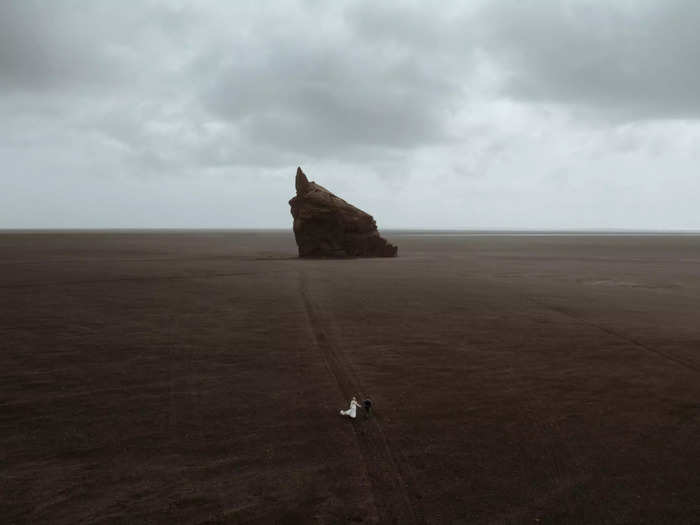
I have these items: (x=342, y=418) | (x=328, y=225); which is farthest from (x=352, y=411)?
(x=328, y=225)

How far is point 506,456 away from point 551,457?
0.55 meters

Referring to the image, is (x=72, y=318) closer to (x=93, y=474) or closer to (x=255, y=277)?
(x=93, y=474)

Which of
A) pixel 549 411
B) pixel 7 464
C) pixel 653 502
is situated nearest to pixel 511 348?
pixel 549 411

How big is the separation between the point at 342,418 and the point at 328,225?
33.9 m

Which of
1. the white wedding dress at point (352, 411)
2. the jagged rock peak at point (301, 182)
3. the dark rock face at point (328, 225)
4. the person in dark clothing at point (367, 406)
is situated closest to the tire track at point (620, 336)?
the person in dark clothing at point (367, 406)

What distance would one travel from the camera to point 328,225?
40.3 m

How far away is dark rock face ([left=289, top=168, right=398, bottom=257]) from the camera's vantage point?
39781 mm

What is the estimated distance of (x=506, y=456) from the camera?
5.86 m

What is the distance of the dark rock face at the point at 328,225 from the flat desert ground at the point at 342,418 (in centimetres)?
2558

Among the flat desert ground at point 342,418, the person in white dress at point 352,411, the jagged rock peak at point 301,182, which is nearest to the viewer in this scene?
the flat desert ground at point 342,418

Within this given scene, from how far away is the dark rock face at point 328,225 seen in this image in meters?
39.8

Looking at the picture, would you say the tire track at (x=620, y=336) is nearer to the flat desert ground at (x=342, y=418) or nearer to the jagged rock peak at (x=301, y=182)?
the flat desert ground at (x=342, y=418)

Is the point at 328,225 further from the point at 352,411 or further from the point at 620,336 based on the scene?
the point at 352,411

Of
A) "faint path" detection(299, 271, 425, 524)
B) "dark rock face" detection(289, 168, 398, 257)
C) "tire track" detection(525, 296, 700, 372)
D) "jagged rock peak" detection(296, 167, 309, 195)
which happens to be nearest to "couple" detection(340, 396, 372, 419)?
"faint path" detection(299, 271, 425, 524)
